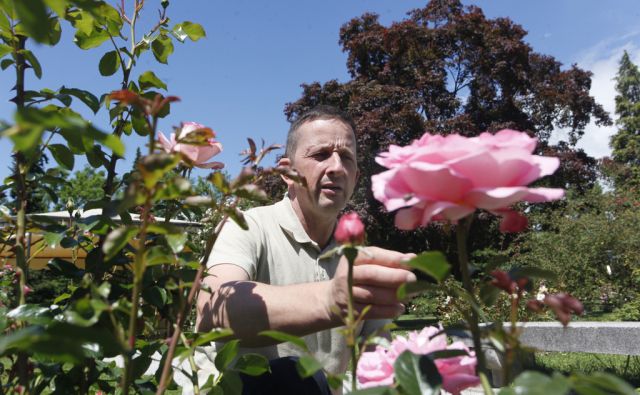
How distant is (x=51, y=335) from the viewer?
396 millimetres

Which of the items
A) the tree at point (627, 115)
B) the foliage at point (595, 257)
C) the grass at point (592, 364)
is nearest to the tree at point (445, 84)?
the foliage at point (595, 257)

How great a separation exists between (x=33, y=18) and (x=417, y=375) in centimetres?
47

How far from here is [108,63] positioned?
47.1 inches

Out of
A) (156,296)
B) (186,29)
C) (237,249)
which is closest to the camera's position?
(156,296)

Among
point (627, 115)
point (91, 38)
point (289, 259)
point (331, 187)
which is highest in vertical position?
point (627, 115)

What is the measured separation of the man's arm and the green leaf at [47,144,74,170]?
0.41m

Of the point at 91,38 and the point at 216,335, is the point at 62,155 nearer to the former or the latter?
the point at 91,38

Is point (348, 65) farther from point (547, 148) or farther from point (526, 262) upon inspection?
point (526, 262)

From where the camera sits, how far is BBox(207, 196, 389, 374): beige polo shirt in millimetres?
1929

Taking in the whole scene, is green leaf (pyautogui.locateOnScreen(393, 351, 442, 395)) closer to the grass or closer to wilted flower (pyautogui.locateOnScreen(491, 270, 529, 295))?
wilted flower (pyautogui.locateOnScreen(491, 270, 529, 295))

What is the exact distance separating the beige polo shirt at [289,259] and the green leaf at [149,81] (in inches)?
27.8

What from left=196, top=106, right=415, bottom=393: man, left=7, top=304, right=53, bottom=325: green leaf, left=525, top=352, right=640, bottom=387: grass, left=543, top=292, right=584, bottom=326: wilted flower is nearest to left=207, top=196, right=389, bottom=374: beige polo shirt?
left=196, top=106, right=415, bottom=393: man

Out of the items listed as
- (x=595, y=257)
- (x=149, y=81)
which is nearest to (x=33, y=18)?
(x=149, y=81)

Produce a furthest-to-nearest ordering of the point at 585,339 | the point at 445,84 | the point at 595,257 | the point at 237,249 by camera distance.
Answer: the point at 445,84
the point at 595,257
the point at 585,339
the point at 237,249
